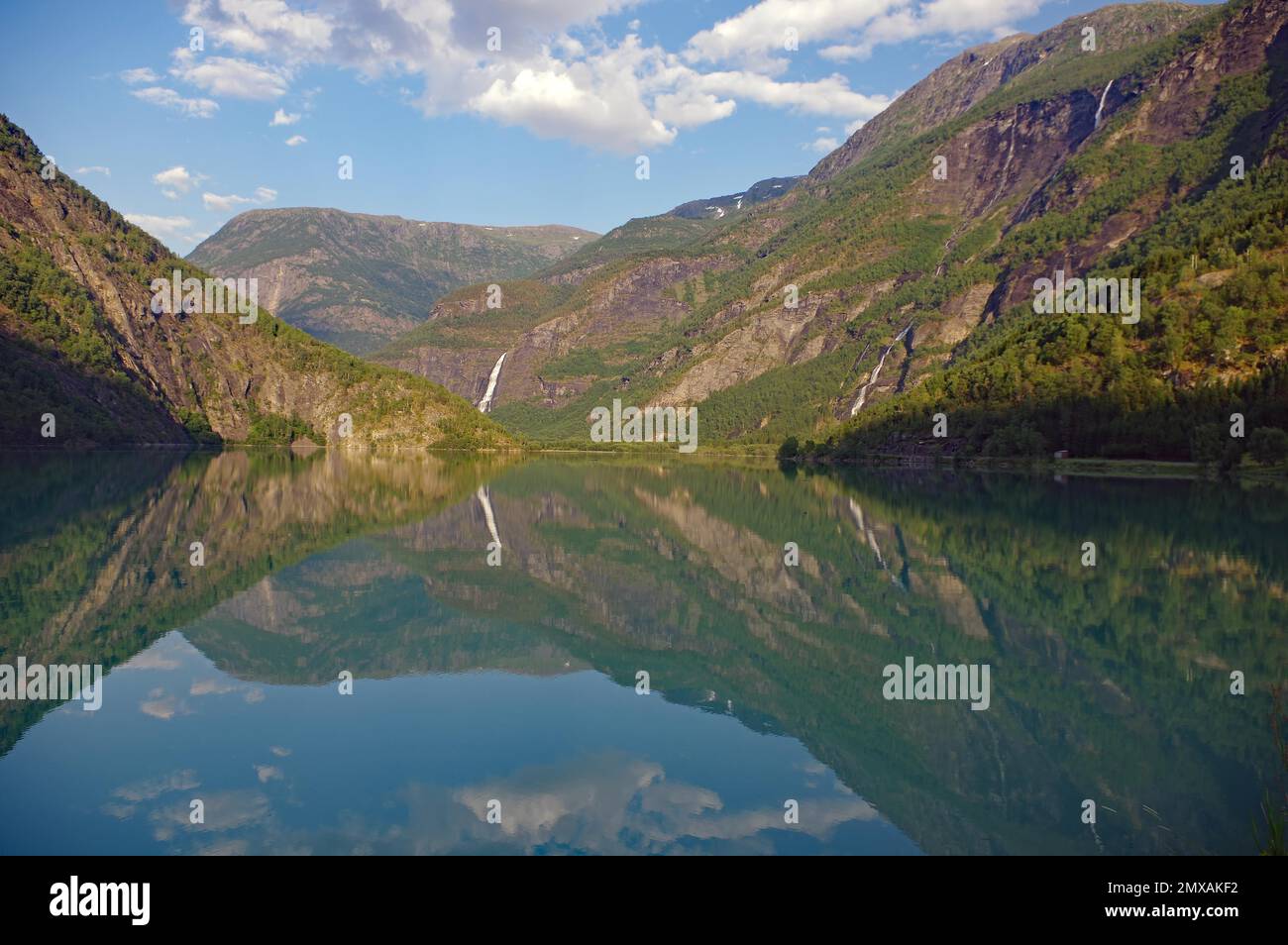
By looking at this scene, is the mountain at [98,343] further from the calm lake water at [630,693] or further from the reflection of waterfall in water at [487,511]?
the calm lake water at [630,693]

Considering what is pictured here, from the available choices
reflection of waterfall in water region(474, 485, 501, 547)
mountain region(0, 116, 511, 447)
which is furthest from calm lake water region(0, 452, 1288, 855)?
mountain region(0, 116, 511, 447)

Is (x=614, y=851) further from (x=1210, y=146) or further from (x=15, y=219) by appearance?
(x=1210, y=146)

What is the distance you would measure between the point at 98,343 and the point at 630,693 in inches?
6405

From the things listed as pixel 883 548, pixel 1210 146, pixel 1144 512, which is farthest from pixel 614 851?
pixel 1210 146

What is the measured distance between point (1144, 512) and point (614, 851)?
47.4 m

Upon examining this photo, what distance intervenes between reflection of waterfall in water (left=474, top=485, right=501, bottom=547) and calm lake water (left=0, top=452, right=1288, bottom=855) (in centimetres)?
310

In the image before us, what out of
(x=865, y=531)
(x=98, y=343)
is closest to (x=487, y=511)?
(x=865, y=531)

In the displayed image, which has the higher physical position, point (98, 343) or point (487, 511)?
point (98, 343)

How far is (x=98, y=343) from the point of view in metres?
148

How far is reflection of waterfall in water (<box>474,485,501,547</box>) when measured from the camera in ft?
137

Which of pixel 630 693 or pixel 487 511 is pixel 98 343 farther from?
pixel 630 693
